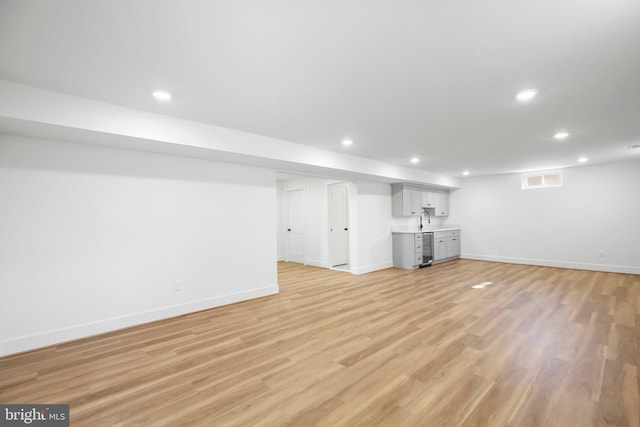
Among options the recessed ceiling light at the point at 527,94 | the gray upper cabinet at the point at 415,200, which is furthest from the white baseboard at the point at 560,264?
the recessed ceiling light at the point at 527,94

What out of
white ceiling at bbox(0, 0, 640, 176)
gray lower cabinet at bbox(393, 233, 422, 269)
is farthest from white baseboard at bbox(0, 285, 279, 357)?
gray lower cabinet at bbox(393, 233, 422, 269)

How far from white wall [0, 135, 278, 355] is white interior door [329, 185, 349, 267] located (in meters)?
3.08

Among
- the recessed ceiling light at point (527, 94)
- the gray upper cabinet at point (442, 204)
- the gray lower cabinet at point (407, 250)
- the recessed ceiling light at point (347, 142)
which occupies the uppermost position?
the recessed ceiling light at point (347, 142)

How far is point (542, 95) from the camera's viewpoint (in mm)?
2771

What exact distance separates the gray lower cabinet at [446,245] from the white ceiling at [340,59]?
443cm

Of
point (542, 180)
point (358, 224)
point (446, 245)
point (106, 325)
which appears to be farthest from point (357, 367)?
point (542, 180)

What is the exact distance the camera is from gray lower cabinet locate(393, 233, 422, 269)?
23.1 feet

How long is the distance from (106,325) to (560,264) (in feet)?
30.2

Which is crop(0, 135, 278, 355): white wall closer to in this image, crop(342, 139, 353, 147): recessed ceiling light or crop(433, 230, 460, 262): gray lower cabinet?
crop(342, 139, 353, 147): recessed ceiling light

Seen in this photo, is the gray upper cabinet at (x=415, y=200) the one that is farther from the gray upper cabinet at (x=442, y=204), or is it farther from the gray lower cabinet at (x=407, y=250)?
the gray lower cabinet at (x=407, y=250)

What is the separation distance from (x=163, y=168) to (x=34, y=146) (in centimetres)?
122

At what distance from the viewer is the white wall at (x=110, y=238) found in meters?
2.89

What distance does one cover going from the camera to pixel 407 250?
23.3 ft

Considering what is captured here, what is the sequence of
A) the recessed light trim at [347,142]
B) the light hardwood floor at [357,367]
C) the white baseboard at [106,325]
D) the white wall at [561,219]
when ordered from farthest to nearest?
the white wall at [561,219], the recessed light trim at [347,142], the white baseboard at [106,325], the light hardwood floor at [357,367]
